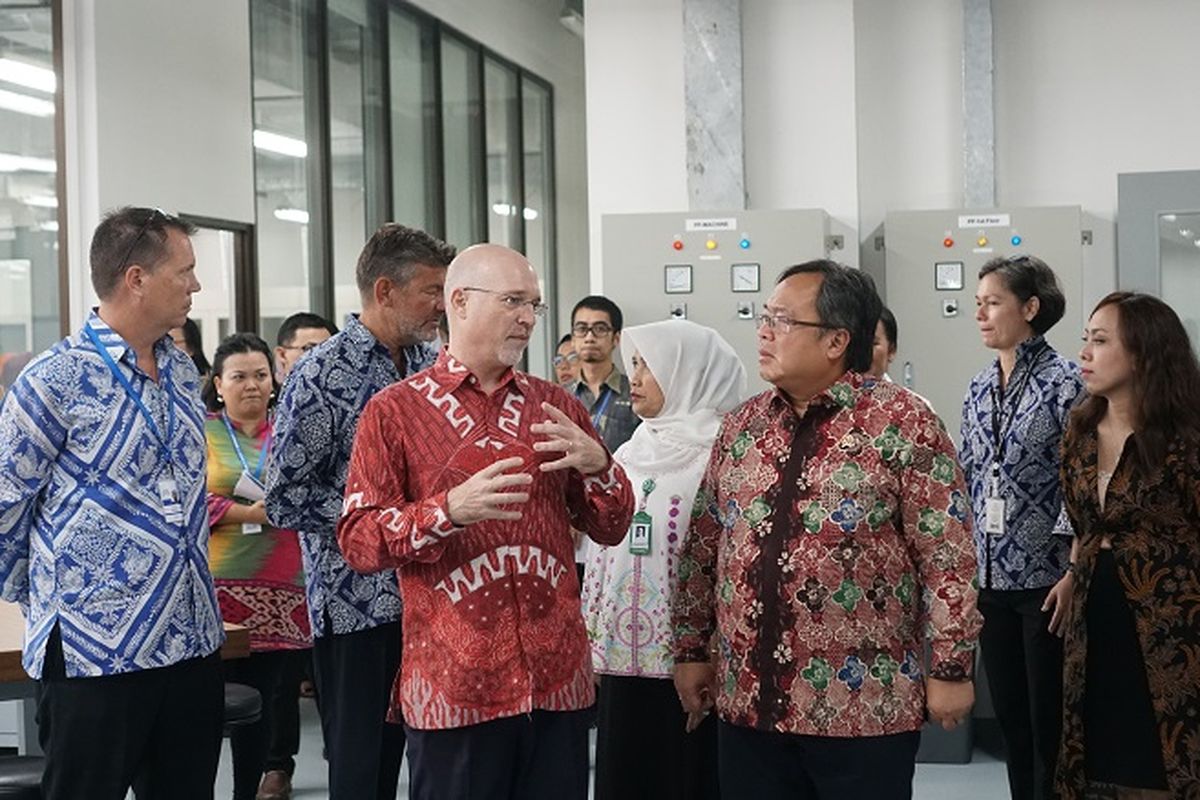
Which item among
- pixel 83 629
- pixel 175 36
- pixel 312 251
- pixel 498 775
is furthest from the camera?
pixel 312 251

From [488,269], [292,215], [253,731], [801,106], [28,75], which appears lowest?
[253,731]

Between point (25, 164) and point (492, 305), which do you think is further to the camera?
point (25, 164)

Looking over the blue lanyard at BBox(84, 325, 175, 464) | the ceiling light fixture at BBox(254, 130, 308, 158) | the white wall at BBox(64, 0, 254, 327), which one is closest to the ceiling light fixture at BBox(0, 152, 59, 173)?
the white wall at BBox(64, 0, 254, 327)

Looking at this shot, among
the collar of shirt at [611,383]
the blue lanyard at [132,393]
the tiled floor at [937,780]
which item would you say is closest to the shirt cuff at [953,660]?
the blue lanyard at [132,393]

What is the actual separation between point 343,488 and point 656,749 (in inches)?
38.0

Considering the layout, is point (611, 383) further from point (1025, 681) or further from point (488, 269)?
point (488, 269)

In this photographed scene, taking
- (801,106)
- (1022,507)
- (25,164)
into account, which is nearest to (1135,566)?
(1022,507)

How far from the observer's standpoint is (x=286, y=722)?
5297 millimetres

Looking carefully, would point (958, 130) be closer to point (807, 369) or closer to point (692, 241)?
point (692, 241)

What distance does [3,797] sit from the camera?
3152 mm

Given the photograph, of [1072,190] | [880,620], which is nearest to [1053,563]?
[880,620]

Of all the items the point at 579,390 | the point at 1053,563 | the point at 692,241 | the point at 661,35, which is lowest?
the point at 1053,563

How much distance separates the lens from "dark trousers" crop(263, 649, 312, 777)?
528 cm

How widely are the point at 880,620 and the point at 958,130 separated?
4715 millimetres
